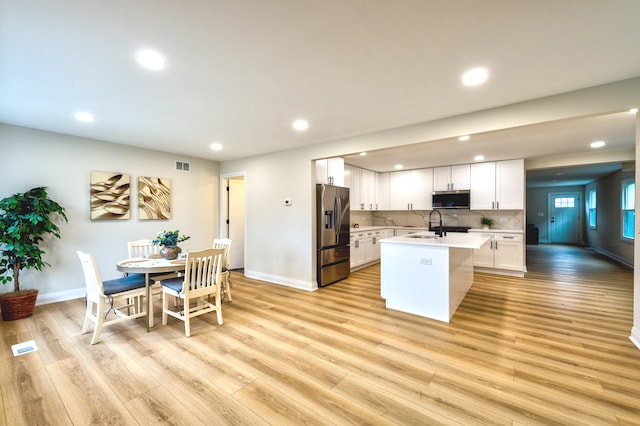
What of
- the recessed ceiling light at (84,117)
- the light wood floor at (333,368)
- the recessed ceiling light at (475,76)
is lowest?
the light wood floor at (333,368)

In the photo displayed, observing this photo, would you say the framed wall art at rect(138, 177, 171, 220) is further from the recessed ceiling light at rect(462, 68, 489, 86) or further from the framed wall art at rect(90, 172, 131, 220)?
the recessed ceiling light at rect(462, 68, 489, 86)

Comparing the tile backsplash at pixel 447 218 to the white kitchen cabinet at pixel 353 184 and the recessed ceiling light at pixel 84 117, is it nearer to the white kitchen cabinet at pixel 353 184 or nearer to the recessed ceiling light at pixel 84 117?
the white kitchen cabinet at pixel 353 184

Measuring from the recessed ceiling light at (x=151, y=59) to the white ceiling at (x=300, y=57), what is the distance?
5cm

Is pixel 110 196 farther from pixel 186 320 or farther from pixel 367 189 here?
pixel 367 189

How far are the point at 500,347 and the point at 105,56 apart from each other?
13.5ft

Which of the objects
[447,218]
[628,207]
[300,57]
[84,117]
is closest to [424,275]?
[300,57]

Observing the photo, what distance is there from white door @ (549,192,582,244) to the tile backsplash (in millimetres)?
7409

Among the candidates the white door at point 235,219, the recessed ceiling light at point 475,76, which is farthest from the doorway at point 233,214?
the recessed ceiling light at point 475,76

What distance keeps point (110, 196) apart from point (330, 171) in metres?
3.69

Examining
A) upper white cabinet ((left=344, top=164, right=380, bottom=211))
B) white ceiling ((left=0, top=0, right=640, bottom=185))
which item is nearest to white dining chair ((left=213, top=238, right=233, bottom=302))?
white ceiling ((left=0, top=0, right=640, bottom=185))

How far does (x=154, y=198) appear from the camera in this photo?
486 centimetres

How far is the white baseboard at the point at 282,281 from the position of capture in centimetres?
458

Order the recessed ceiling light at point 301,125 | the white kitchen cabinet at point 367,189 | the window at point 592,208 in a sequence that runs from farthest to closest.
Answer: the window at point 592,208, the white kitchen cabinet at point 367,189, the recessed ceiling light at point 301,125

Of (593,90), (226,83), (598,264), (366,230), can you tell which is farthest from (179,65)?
(598,264)
